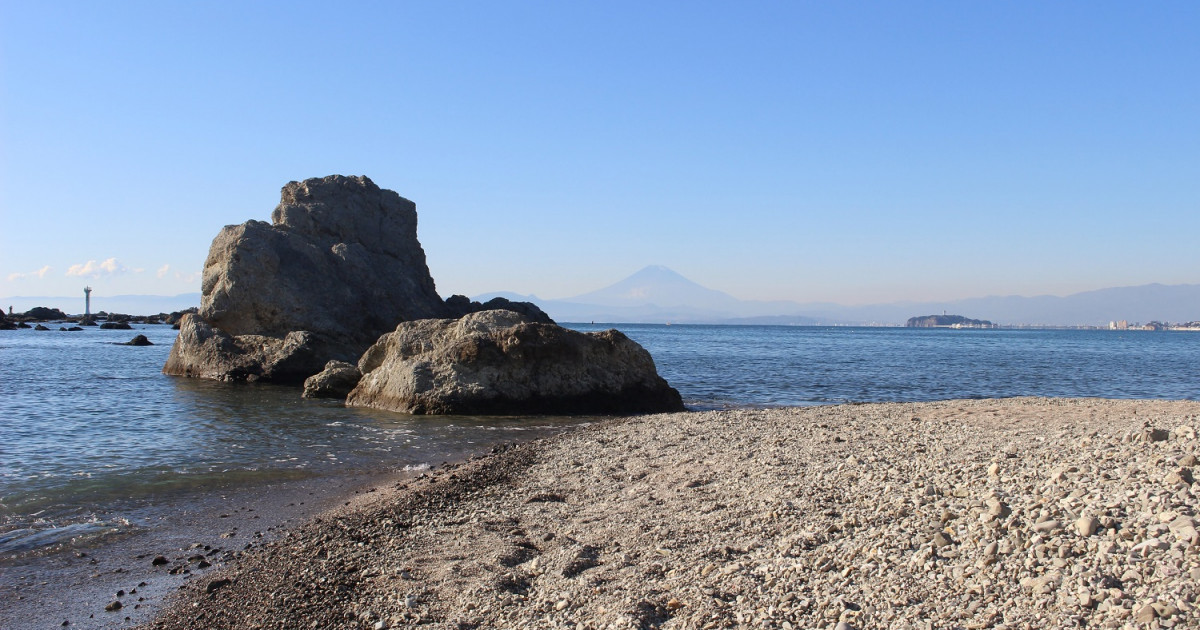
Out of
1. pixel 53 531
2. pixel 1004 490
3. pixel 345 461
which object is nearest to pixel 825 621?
pixel 1004 490

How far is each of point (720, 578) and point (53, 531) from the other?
26.6ft

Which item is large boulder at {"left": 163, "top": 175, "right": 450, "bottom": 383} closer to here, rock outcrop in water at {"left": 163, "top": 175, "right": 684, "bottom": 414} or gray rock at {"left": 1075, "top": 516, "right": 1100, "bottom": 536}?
rock outcrop in water at {"left": 163, "top": 175, "right": 684, "bottom": 414}

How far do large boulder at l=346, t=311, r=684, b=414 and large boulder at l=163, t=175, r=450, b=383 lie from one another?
924 cm

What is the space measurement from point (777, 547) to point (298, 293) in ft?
100

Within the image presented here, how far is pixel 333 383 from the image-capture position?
968 inches

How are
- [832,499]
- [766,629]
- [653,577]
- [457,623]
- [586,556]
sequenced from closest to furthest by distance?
1. [766,629]
2. [457,623]
3. [653,577]
4. [586,556]
5. [832,499]

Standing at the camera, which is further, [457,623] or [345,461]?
[345,461]

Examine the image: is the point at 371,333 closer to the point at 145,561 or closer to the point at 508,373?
the point at 508,373

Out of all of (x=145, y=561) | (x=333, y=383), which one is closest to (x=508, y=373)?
(x=333, y=383)

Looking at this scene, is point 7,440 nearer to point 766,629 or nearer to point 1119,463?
point 766,629

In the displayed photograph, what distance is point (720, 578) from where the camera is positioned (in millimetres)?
6336

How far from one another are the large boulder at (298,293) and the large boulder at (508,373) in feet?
30.3

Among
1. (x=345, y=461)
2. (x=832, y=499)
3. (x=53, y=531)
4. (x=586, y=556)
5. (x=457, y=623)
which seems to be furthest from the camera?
Result: (x=345, y=461)

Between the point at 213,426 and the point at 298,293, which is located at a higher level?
the point at 298,293
